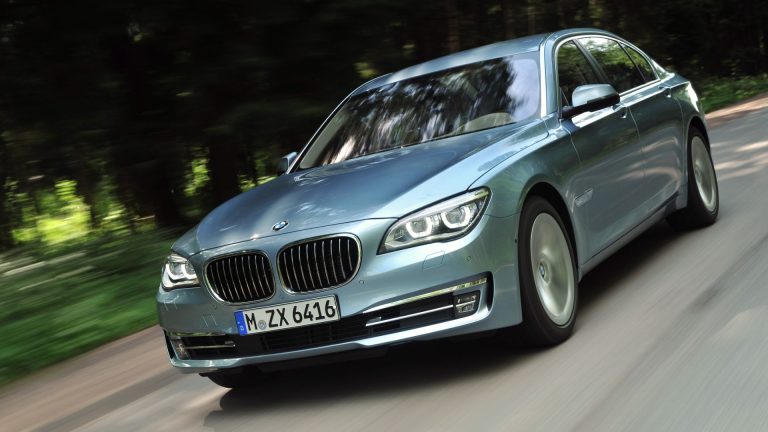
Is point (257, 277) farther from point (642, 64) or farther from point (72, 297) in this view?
point (642, 64)

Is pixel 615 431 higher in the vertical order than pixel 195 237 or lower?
lower

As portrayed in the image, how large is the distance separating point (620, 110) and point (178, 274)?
9.39 feet

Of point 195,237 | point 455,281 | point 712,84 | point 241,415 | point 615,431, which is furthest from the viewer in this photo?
point 712,84

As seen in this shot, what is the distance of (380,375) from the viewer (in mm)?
4734

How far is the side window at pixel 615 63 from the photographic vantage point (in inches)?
256

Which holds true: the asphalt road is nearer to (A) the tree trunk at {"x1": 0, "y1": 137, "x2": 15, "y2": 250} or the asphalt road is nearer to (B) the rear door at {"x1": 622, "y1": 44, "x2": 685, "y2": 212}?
(B) the rear door at {"x1": 622, "y1": 44, "x2": 685, "y2": 212}

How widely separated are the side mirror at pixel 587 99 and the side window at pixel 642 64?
168 cm

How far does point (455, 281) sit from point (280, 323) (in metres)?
0.77

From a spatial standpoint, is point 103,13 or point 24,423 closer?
point 24,423

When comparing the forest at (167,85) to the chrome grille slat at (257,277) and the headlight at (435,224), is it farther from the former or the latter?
the headlight at (435,224)

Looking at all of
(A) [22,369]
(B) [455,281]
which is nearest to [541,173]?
(B) [455,281]

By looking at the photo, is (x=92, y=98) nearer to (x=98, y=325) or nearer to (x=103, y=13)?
A: (x=103, y=13)

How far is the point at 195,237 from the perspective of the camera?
489 centimetres

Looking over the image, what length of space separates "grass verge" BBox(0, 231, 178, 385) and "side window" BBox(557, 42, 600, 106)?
3.19 metres
